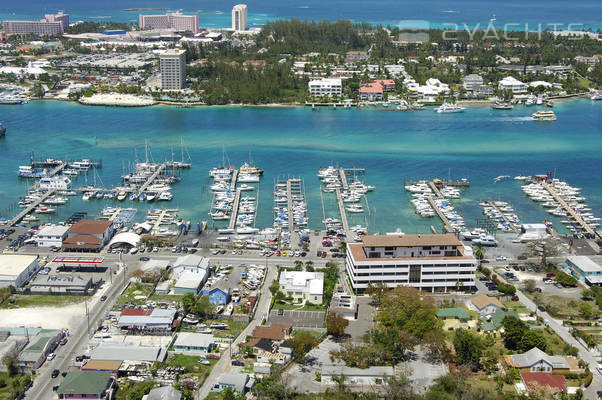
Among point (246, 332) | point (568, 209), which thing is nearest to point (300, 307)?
point (246, 332)

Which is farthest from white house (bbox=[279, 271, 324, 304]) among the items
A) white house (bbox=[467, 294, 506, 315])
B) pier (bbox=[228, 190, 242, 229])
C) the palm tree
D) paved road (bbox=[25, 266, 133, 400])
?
the palm tree

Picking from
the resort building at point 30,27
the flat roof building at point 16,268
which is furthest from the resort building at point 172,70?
the flat roof building at point 16,268

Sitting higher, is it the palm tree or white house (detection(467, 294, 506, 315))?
the palm tree

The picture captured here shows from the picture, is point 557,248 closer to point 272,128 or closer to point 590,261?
point 590,261

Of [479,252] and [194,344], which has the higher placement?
[479,252]

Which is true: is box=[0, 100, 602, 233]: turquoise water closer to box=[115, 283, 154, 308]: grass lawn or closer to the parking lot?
box=[115, 283, 154, 308]: grass lawn

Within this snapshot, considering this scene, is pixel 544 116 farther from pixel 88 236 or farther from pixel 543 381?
pixel 88 236

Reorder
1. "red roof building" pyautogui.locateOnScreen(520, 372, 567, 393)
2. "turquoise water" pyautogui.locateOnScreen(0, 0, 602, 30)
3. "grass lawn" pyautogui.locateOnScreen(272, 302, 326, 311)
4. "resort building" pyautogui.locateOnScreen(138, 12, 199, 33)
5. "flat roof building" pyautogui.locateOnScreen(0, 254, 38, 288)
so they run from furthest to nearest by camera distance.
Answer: "turquoise water" pyautogui.locateOnScreen(0, 0, 602, 30), "resort building" pyautogui.locateOnScreen(138, 12, 199, 33), "flat roof building" pyautogui.locateOnScreen(0, 254, 38, 288), "grass lawn" pyautogui.locateOnScreen(272, 302, 326, 311), "red roof building" pyautogui.locateOnScreen(520, 372, 567, 393)
